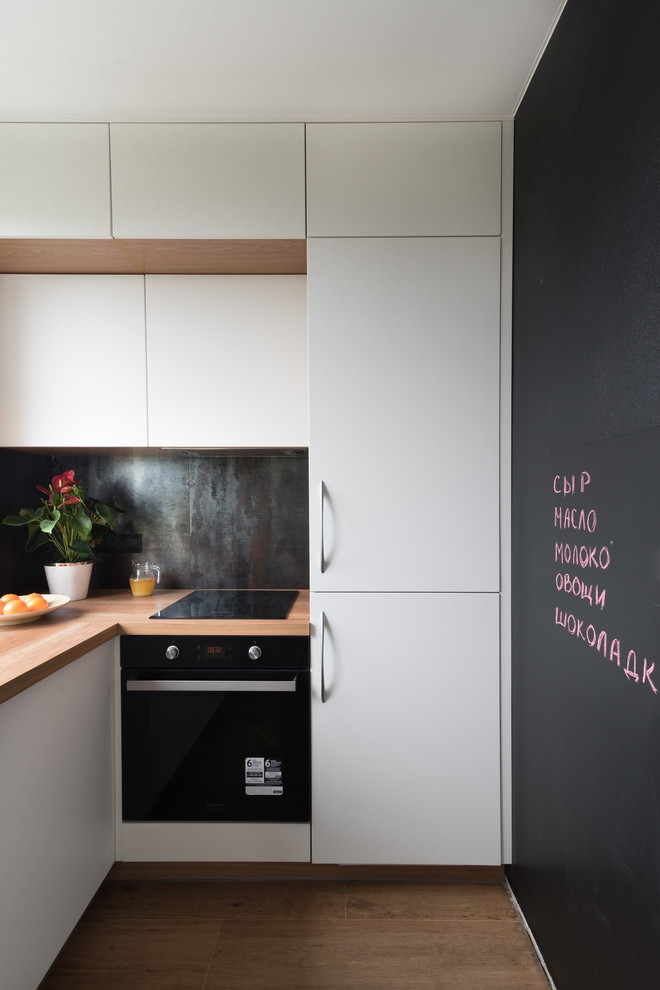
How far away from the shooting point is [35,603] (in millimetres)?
1921

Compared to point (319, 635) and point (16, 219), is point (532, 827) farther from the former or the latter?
point (16, 219)

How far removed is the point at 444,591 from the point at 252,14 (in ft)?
5.48

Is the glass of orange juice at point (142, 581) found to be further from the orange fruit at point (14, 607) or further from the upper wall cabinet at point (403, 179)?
the upper wall cabinet at point (403, 179)

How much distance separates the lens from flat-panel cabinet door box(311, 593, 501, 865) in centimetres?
196

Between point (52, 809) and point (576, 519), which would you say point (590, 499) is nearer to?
point (576, 519)

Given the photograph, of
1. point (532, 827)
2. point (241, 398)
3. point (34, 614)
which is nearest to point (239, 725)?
point (34, 614)

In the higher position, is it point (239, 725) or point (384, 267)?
point (384, 267)

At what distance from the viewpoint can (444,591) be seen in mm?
1965

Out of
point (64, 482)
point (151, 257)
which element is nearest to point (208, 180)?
point (151, 257)

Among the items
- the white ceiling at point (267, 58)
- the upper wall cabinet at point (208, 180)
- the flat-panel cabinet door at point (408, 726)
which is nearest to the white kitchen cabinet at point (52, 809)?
the flat-panel cabinet door at point (408, 726)

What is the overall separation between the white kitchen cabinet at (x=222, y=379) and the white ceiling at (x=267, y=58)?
2.10ft

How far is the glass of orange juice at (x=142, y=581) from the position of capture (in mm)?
2430

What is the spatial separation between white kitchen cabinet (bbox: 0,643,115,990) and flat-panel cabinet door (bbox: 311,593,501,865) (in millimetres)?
665

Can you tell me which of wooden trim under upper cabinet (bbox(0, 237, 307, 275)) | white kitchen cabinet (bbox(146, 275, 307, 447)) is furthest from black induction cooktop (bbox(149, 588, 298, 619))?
wooden trim under upper cabinet (bbox(0, 237, 307, 275))
